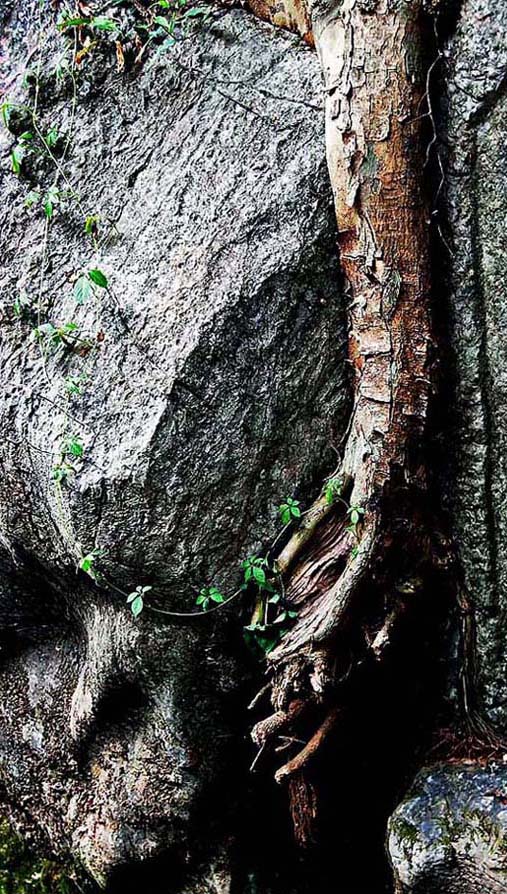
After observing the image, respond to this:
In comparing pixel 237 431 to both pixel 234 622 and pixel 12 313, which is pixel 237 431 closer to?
pixel 234 622

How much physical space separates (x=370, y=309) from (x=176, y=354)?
0.39 m

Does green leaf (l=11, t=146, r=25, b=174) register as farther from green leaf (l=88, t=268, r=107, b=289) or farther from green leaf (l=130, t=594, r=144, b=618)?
green leaf (l=130, t=594, r=144, b=618)

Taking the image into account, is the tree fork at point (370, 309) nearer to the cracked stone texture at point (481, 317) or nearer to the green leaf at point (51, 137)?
the cracked stone texture at point (481, 317)

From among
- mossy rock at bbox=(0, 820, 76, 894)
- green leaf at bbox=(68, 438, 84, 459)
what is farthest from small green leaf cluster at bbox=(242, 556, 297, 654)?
mossy rock at bbox=(0, 820, 76, 894)

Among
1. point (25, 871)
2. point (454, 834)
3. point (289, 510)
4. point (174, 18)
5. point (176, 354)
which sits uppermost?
point (174, 18)

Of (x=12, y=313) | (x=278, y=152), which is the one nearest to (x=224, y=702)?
(x=12, y=313)

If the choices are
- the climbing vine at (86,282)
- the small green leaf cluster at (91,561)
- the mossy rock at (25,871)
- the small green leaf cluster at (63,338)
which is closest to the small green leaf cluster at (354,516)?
the climbing vine at (86,282)

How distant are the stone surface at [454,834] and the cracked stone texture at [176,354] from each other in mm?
481

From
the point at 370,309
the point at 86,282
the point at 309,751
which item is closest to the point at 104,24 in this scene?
the point at 86,282

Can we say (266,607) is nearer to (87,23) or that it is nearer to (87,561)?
(87,561)

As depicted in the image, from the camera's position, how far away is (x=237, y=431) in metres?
2.04

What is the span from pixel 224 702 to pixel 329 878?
603mm

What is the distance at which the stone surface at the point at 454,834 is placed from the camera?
1.98 meters

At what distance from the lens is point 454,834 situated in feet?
6.61
